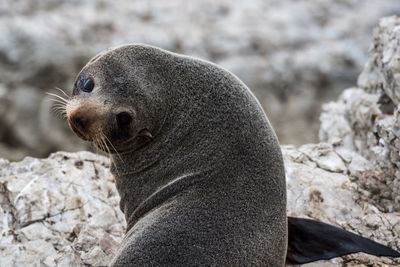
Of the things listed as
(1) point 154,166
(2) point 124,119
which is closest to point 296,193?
(1) point 154,166

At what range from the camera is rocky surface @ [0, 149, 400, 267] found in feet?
22.2

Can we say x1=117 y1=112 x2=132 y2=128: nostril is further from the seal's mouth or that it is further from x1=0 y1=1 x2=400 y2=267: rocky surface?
x1=0 y1=1 x2=400 y2=267: rocky surface

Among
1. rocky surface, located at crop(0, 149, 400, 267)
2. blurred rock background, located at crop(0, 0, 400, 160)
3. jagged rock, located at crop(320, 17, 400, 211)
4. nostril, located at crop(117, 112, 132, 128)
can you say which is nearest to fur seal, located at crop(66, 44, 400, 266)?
nostril, located at crop(117, 112, 132, 128)

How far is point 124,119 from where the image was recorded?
569 cm

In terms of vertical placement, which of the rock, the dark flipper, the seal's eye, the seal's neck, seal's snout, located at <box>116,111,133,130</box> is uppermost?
the seal's eye

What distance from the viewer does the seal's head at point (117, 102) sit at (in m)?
5.67

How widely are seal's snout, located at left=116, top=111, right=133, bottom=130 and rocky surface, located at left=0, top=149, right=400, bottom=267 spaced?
1355 millimetres

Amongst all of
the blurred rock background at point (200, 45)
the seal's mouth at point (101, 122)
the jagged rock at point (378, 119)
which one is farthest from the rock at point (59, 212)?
the blurred rock background at point (200, 45)

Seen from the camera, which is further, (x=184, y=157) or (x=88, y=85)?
(x=88, y=85)

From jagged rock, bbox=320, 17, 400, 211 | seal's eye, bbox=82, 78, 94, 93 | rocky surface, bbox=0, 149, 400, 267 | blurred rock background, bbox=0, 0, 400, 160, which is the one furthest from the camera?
blurred rock background, bbox=0, 0, 400, 160

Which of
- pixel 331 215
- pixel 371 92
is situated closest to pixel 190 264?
pixel 331 215

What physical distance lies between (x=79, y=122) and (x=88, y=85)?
258 millimetres

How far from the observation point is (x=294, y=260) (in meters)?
6.08

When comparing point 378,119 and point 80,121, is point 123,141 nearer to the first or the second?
point 80,121
